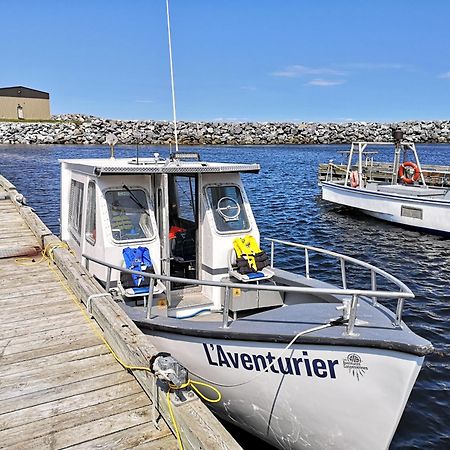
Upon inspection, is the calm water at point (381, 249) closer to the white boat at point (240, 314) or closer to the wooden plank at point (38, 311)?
the white boat at point (240, 314)

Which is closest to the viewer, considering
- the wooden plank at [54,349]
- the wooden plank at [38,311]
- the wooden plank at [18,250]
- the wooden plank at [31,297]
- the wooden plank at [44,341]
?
the wooden plank at [54,349]

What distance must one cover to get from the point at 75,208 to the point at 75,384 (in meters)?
4.63

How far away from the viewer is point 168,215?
280 inches

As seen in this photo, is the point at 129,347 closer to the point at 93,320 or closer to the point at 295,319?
the point at 93,320

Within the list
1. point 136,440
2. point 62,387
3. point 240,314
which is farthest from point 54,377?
point 240,314

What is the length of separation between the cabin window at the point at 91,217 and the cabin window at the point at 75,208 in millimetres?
648

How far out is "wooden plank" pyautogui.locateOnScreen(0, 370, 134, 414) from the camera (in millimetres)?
4234

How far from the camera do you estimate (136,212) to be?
23.5ft

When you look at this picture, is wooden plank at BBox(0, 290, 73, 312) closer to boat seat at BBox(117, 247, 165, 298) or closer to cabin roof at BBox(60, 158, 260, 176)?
boat seat at BBox(117, 247, 165, 298)

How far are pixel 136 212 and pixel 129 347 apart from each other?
291 centimetres

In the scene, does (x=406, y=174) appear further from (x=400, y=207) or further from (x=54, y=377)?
(x=54, y=377)

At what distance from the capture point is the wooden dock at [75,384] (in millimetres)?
3750

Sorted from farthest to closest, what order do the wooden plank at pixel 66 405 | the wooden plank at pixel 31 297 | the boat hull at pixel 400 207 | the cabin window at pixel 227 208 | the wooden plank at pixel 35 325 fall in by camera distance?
the boat hull at pixel 400 207 → the cabin window at pixel 227 208 → the wooden plank at pixel 31 297 → the wooden plank at pixel 35 325 → the wooden plank at pixel 66 405

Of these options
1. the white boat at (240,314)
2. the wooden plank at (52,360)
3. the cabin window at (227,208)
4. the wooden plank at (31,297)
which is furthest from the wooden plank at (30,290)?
the cabin window at (227,208)
